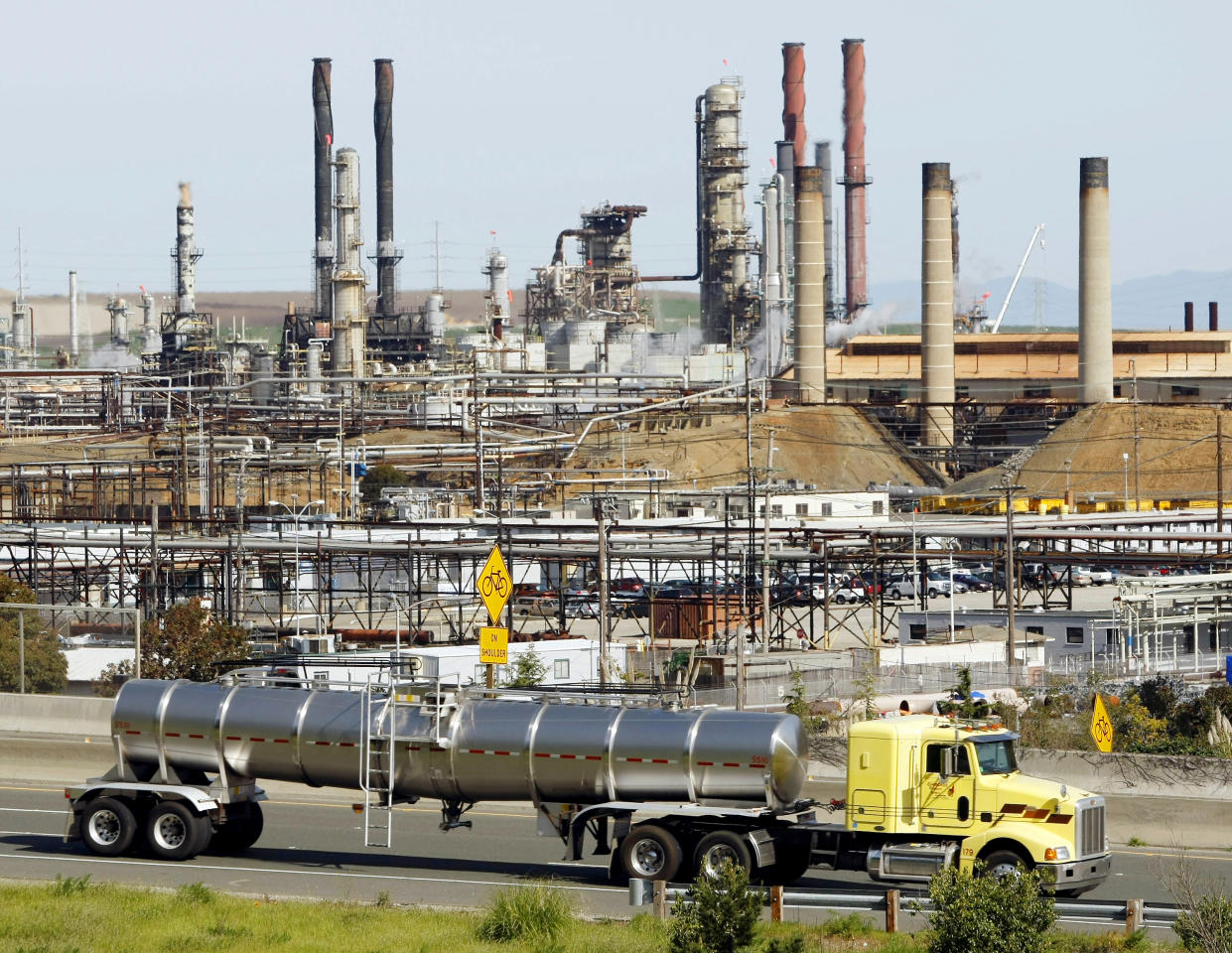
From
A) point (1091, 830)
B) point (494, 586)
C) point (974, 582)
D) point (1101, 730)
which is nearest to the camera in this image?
point (1091, 830)

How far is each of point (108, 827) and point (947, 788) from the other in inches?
366

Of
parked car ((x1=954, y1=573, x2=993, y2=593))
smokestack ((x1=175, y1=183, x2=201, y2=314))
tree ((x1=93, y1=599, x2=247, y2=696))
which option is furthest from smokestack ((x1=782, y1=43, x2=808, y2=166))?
tree ((x1=93, y1=599, x2=247, y2=696))

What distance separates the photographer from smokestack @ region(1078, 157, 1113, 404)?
331 feet

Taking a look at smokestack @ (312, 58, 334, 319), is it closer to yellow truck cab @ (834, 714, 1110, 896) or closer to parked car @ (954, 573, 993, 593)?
parked car @ (954, 573, 993, 593)

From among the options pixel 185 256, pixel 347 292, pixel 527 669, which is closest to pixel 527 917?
pixel 527 669

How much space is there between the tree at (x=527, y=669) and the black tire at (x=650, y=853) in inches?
544

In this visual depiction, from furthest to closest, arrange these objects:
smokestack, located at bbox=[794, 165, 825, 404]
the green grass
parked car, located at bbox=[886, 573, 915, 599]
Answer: smokestack, located at bbox=[794, 165, 825, 404] → parked car, located at bbox=[886, 573, 915, 599] → the green grass

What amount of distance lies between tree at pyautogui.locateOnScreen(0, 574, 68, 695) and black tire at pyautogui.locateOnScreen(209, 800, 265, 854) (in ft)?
39.2

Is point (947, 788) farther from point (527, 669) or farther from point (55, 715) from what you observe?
point (527, 669)

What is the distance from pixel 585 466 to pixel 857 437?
55.4 feet

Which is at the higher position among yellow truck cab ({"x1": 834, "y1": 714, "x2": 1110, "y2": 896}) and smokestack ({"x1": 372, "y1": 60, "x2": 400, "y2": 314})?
smokestack ({"x1": 372, "y1": 60, "x2": 400, "y2": 314})

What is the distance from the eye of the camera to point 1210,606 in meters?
47.9

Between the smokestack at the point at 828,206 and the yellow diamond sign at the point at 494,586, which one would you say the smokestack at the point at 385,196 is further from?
the yellow diamond sign at the point at 494,586

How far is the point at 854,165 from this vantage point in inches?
6304
